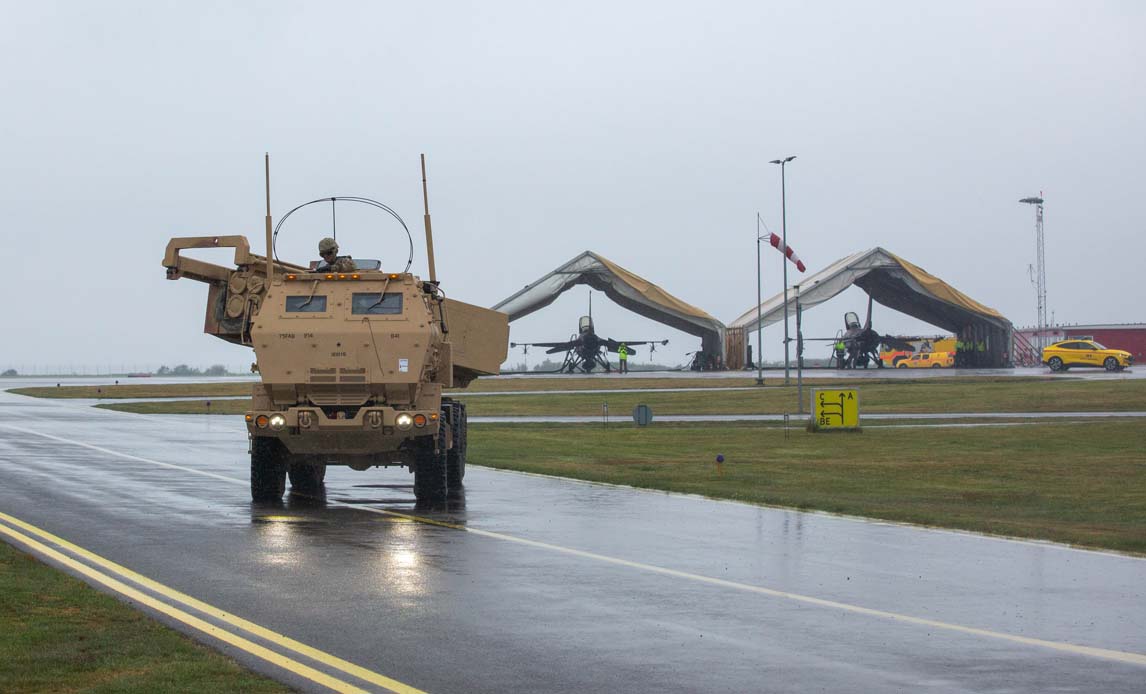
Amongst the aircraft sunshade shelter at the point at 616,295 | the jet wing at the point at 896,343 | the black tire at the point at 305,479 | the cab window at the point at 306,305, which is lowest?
the black tire at the point at 305,479

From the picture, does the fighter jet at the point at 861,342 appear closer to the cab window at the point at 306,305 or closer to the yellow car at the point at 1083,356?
the yellow car at the point at 1083,356

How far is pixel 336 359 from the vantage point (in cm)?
1744

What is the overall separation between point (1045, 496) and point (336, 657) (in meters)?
13.9

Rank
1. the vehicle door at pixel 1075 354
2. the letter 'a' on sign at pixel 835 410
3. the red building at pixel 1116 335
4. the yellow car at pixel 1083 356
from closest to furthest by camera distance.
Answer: the letter 'a' on sign at pixel 835 410
the yellow car at pixel 1083 356
the vehicle door at pixel 1075 354
the red building at pixel 1116 335

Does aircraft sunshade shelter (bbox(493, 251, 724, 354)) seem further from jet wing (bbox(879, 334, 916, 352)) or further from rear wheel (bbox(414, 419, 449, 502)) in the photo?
rear wheel (bbox(414, 419, 449, 502))

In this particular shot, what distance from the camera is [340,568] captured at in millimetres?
12109

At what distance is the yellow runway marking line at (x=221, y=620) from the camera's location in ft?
25.1

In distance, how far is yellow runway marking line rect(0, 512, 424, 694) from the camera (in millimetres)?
7637

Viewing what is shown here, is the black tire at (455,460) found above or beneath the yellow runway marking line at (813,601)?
above

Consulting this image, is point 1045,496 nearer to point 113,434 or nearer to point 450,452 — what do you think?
point 450,452

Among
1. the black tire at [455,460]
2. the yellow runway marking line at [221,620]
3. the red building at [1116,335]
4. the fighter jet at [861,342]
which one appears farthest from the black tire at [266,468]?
the red building at [1116,335]

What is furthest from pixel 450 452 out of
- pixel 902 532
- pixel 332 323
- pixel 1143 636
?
pixel 1143 636

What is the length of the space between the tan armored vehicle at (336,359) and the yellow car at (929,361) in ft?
Result: 258

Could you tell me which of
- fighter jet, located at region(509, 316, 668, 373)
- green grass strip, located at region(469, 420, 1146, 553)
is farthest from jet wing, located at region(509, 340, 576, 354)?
green grass strip, located at region(469, 420, 1146, 553)
